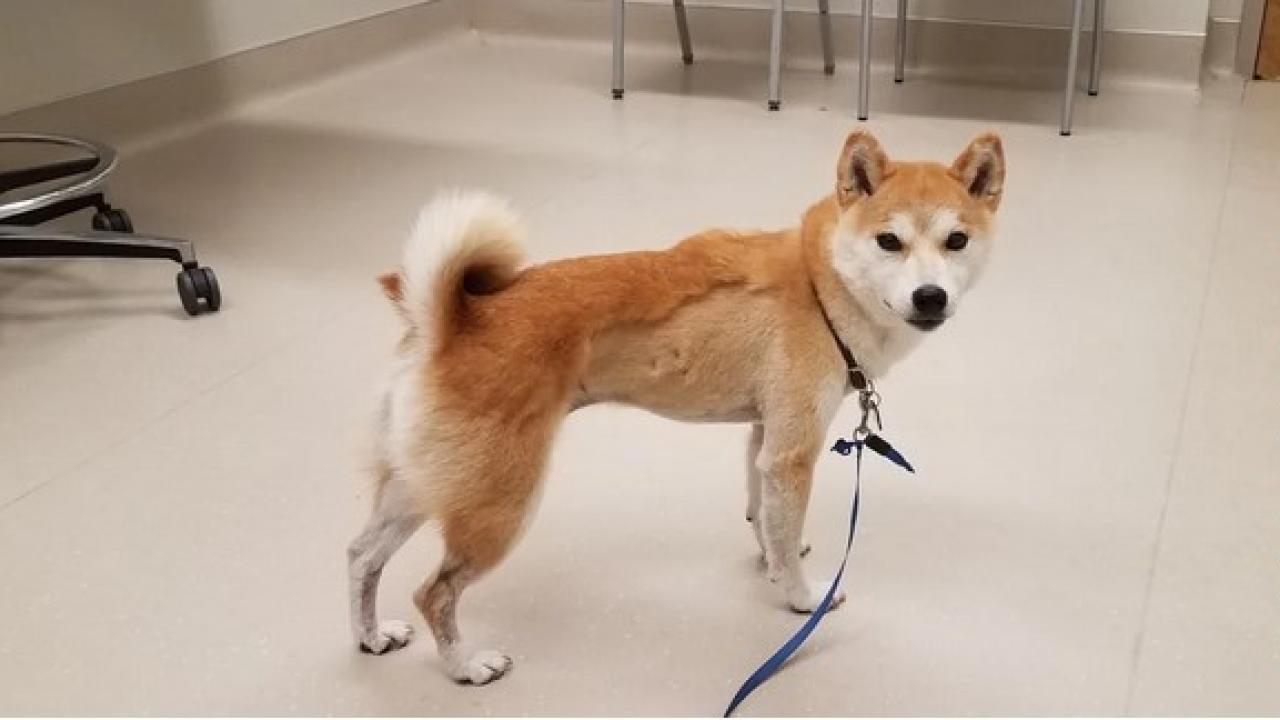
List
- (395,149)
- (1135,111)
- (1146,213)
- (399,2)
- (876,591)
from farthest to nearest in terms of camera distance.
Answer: (399,2) < (1135,111) < (395,149) < (1146,213) < (876,591)

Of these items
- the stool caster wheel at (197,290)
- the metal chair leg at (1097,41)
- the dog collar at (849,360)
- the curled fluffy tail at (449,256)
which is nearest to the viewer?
the curled fluffy tail at (449,256)

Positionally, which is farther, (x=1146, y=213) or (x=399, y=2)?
(x=399, y=2)

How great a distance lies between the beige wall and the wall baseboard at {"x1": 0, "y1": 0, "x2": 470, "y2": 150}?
0.09 feet

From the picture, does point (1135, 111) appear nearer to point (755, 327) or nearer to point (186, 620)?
point (755, 327)

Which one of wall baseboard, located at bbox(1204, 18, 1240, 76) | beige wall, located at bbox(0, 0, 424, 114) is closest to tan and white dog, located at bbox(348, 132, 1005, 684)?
beige wall, located at bbox(0, 0, 424, 114)

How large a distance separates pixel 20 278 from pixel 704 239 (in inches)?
59.5

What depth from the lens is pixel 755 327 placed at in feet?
3.54

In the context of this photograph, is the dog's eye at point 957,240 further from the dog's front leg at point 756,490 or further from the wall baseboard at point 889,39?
the wall baseboard at point 889,39

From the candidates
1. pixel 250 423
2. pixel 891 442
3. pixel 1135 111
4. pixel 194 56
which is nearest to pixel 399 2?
pixel 194 56

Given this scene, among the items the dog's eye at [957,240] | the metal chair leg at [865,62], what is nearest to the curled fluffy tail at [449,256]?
the dog's eye at [957,240]

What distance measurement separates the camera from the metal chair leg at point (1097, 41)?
3.13 m

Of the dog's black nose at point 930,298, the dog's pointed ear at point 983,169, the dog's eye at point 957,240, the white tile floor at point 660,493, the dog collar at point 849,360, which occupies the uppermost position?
the dog's pointed ear at point 983,169

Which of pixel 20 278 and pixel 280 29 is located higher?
pixel 280 29

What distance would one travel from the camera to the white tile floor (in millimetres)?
1096
